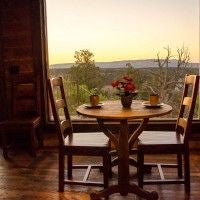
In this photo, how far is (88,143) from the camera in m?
2.85

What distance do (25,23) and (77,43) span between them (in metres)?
0.74

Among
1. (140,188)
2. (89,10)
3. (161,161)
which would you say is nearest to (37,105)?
(89,10)

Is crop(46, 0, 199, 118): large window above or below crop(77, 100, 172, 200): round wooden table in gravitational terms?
above

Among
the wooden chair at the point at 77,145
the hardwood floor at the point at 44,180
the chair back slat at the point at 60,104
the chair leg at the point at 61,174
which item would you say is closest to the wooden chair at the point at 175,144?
the hardwood floor at the point at 44,180

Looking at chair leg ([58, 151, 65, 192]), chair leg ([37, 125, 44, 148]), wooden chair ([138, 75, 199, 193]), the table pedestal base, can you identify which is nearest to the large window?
chair leg ([37, 125, 44, 148])

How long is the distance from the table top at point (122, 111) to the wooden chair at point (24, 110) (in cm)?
132

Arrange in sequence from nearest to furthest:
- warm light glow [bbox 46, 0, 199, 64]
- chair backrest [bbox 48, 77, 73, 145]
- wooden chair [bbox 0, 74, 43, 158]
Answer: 1. chair backrest [bbox 48, 77, 73, 145]
2. wooden chair [bbox 0, 74, 43, 158]
3. warm light glow [bbox 46, 0, 199, 64]

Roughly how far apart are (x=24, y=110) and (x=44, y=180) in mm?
1422

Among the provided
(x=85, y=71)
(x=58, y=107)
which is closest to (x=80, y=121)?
(x=85, y=71)

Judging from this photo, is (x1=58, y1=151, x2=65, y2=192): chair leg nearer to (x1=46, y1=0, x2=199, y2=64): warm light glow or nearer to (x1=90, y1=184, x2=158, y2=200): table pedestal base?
(x1=90, y1=184, x2=158, y2=200): table pedestal base

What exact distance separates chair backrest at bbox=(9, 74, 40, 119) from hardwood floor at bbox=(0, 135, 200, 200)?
1.78 feet

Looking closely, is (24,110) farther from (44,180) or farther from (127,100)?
(127,100)

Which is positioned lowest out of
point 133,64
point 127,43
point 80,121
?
point 80,121

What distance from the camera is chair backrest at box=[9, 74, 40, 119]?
4223mm
